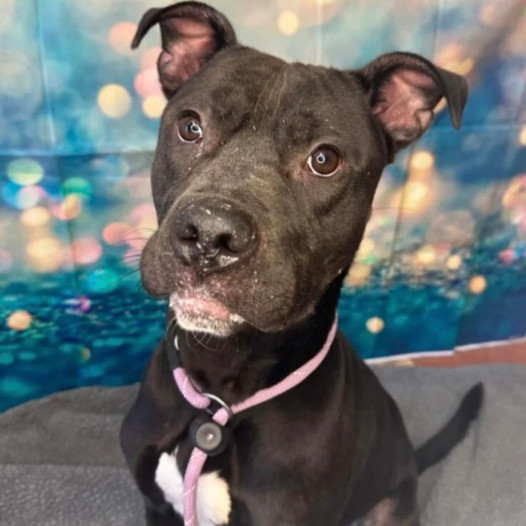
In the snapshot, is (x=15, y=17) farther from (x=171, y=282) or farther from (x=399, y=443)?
(x=399, y=443)

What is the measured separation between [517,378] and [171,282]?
1.92 m

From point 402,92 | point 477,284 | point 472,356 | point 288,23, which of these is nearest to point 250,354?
point 402,92

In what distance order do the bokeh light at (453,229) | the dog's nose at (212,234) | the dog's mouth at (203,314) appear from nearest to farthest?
the dog's nose at (212,234)
the dog's mouth at (203,314)
the bokeh light at (453,229)

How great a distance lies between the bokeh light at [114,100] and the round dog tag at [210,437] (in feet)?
3.58

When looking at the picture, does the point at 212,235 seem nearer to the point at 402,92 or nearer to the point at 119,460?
the point at 402,92

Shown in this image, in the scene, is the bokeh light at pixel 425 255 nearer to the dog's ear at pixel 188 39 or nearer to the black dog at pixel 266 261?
the black dog at pixel 266 261

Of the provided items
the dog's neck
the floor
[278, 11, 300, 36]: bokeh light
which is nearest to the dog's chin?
the dog's neck

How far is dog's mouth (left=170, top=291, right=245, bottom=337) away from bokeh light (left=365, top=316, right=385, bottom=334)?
1.62m

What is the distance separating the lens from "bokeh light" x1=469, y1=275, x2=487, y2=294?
309cm

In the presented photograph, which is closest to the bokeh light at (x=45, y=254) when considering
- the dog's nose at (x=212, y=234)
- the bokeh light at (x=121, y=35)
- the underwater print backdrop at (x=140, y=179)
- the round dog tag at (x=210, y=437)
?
the underwater print backdrop at (x=140, y=179)

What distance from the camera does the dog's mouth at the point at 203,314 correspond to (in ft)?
4.80

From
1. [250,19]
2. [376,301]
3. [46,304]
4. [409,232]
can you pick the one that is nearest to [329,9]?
[250,19]

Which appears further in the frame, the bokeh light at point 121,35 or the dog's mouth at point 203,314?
the bokeh light at point 121,35

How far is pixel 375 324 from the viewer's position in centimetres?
308
